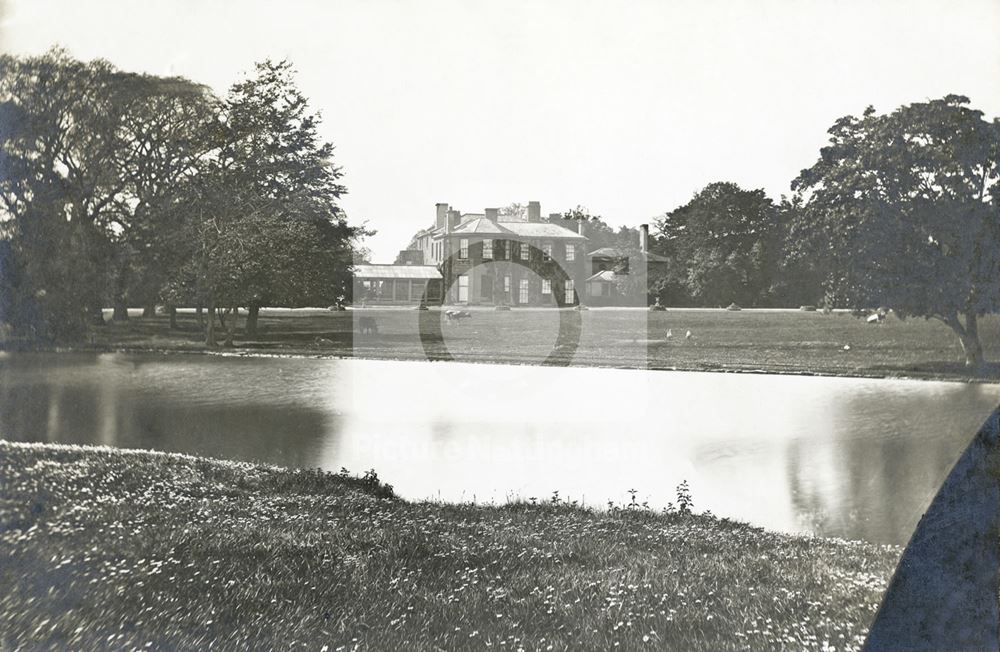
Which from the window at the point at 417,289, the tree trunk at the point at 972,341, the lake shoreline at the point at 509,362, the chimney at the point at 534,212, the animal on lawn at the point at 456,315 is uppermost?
the chimney at the point at 534,212

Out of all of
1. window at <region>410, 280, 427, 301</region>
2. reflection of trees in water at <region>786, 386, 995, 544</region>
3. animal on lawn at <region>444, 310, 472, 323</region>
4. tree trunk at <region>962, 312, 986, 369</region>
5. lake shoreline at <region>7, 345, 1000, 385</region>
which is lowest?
reflection of trees in water at <region>786, 386, 995, 544</region>

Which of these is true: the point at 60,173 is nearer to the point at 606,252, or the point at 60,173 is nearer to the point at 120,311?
the point at 120,311

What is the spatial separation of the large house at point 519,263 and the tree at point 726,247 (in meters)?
0.11

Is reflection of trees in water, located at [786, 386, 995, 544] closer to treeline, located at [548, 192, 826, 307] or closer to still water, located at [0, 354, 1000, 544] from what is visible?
still water, located at [0, 354, 1000, 544]

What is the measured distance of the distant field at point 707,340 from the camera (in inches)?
123

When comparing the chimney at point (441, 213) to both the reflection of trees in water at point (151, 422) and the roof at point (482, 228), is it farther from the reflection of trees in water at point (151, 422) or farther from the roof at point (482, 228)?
the reflection of trees in water at point (151, 422)

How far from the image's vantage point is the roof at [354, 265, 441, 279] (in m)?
3.26

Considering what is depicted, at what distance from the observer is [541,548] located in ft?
9.80

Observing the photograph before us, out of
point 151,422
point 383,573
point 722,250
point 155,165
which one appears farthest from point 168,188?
point 722,250

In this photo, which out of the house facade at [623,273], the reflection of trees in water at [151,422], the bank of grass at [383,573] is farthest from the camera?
the reflection of trees in water at [151,422]

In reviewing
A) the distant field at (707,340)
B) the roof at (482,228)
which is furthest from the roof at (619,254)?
the roof at (482,228)

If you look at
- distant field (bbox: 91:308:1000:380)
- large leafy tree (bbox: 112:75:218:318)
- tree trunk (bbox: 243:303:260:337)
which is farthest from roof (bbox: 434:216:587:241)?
large leafy tree (bbox: 112:75:218:318)

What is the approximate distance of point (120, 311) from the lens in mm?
3549

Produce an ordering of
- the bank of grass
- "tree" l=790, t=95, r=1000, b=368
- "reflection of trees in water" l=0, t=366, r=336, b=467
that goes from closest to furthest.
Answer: the bank of grass
"tree" l=790, t=95, r=1000, b=368
"reflection of trees in water" l=0, t=366, r=336, b=467
